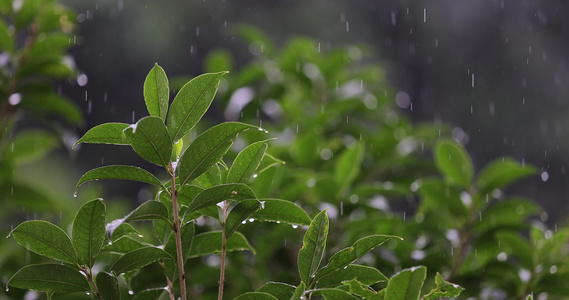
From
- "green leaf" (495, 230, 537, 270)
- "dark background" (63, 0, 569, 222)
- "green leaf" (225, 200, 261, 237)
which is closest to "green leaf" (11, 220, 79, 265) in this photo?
"green leaf" (225, 200, 261, 237)

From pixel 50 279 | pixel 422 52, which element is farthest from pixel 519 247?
pixel 422 52

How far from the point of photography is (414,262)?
52.7 inches

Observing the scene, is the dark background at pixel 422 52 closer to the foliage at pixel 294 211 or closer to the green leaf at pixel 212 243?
the foliage at pixel 294 211

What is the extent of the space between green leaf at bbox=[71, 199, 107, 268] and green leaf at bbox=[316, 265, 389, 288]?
0.31 meters

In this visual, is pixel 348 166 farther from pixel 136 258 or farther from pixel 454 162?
pixel 136 258

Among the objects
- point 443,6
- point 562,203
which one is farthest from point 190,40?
point 562,203

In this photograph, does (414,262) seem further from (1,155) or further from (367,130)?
(1,155)

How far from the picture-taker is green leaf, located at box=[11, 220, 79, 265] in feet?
2.62

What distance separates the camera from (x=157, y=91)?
81 cm

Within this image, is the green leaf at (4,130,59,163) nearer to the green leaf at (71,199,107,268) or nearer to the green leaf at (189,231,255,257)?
Result: the green leaf at (189,231,255,257)

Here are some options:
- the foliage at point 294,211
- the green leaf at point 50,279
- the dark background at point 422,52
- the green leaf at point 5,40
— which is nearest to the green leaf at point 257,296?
the foliage at point 294,211

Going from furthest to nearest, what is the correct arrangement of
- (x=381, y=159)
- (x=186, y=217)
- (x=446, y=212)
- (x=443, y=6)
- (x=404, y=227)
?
(x=443, y=6), (x=381, y=159), (x=446, y=212), (x=404, y=227), (x=186, y=217)

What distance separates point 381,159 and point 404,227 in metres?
0.49

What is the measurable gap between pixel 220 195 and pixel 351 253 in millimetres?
201
